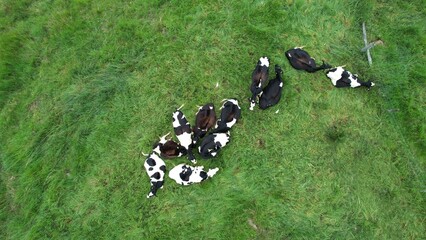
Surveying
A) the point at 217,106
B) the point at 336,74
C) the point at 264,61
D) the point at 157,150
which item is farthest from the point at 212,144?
the point at 336,74

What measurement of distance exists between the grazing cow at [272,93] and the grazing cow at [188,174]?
1.26 meters

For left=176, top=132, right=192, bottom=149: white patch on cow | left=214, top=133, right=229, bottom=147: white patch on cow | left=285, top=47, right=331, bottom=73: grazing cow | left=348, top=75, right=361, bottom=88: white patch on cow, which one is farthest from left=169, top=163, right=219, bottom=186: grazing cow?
left=348, top=75, right=361, bottom=88: white patch on cow

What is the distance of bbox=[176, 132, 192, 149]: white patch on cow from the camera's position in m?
5.18

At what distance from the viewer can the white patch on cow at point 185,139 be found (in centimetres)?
518

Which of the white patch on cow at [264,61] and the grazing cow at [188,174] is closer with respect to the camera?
the grazing cow at [188,174]

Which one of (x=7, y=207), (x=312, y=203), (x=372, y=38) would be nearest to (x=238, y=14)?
(x=372, y=38)

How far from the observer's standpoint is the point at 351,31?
5.68m

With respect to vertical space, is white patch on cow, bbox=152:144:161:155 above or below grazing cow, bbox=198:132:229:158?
above

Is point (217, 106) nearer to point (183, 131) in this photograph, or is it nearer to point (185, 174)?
point (183, 131)

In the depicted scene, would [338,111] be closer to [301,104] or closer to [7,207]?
[301,104]

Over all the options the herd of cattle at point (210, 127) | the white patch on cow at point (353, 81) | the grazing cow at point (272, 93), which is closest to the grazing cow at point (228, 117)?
the herd of cattle at point (210, 127)

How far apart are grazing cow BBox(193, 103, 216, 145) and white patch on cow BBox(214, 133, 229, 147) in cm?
20

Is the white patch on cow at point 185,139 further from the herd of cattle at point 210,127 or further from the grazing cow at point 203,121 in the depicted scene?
the grazing cow at point 203,121

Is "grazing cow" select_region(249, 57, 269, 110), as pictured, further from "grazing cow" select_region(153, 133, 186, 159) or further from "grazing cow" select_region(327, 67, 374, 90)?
"grazing cow" select_region(153, 133, 186, 159)
